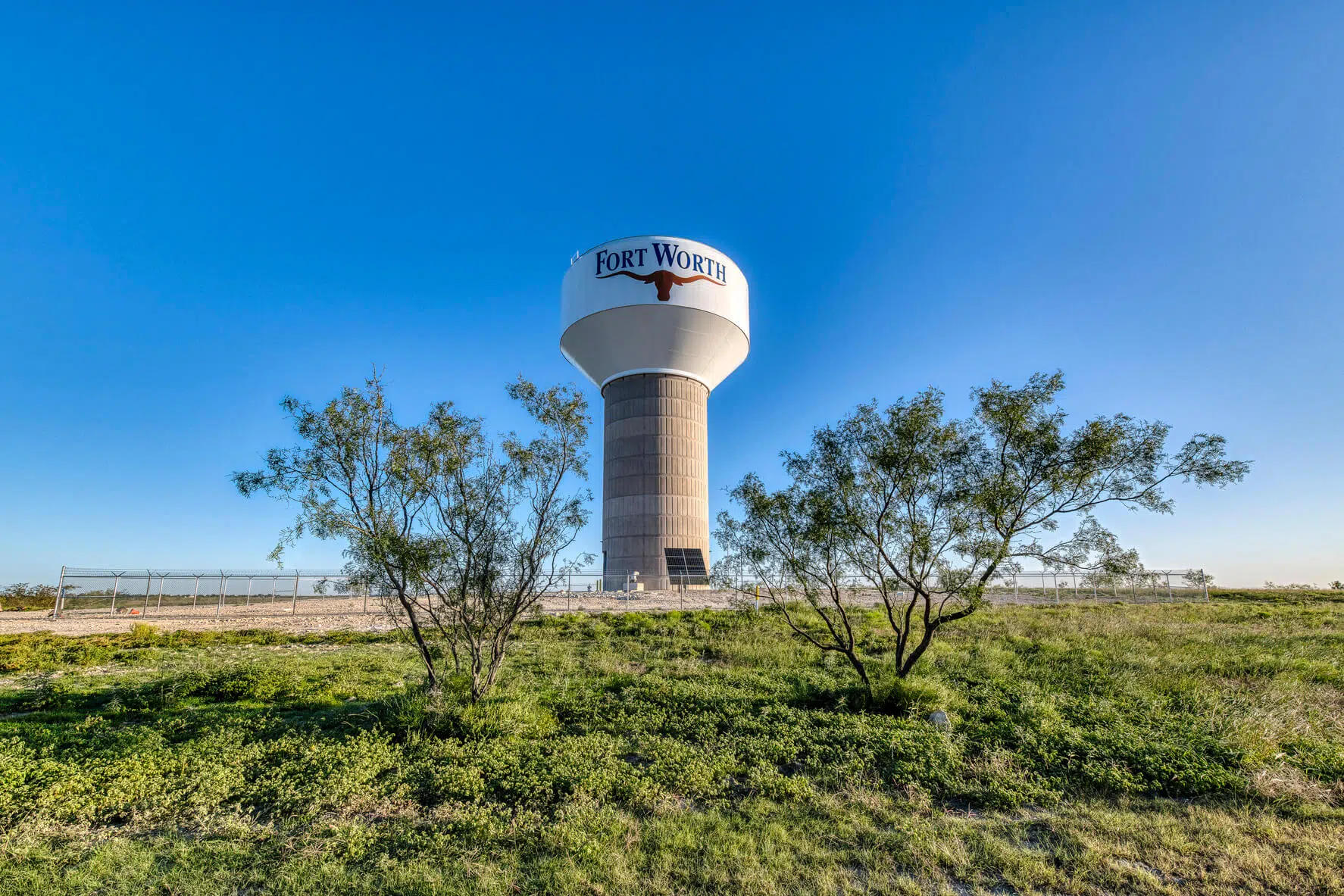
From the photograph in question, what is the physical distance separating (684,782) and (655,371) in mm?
35078

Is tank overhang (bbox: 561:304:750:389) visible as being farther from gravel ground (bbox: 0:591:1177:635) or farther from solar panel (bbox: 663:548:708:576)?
gravel ground (bbox: 0:591:1177:635)

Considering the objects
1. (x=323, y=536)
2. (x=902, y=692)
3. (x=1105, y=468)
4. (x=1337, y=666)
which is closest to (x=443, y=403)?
(x=323, y=536)

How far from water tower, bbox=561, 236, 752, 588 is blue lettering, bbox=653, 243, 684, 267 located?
5 cm

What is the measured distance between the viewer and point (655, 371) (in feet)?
138

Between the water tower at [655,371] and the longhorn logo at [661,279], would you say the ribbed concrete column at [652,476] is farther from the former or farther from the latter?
the longhorn logo at [661,279]

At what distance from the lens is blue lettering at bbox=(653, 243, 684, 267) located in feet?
126

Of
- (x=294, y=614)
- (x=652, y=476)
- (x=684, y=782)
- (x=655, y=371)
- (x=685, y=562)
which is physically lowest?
(x=684, y=782)

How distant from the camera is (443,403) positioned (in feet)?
39.8

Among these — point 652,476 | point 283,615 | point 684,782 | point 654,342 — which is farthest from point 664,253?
point 684,782

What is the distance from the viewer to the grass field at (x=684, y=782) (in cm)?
604

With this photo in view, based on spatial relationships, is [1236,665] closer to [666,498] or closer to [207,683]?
[207,683]

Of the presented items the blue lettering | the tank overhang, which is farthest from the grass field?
the blue lettering

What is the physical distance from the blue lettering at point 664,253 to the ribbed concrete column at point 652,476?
7.18 meters

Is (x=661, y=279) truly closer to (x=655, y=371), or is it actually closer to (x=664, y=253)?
(x=664, y=253)
